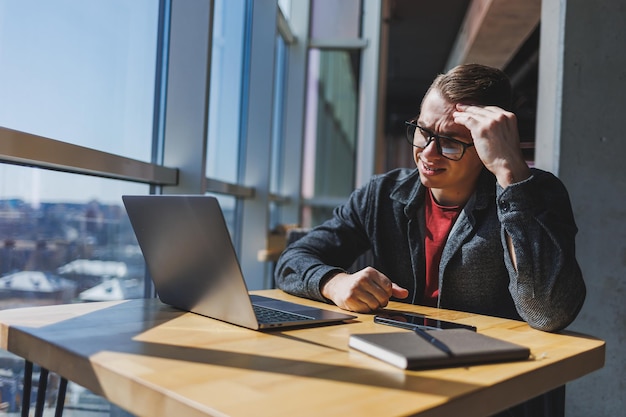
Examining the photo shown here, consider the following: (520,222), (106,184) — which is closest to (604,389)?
(520,222)

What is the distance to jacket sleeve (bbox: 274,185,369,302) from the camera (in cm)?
147

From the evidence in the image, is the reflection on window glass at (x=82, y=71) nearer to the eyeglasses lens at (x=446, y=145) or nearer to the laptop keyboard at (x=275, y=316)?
the laptop keyboard at (x=275, y=316)

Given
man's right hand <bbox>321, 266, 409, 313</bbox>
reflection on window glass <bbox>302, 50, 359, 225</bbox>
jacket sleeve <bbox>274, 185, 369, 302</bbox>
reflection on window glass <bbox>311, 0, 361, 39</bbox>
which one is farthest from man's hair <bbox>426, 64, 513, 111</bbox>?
reflection on window glass <bbox>311, 0, 361, 39</bbox>

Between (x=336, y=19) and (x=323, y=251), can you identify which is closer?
(x=323, y=251)

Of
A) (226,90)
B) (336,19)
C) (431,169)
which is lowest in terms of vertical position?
(431,169)

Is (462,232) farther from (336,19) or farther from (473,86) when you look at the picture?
(336,19)

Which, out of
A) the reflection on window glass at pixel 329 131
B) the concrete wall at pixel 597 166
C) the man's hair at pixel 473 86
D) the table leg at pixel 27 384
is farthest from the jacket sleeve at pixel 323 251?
the reflection on window glass at pixel 329 131

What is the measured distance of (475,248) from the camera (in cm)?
150

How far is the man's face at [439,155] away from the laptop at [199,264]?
0.50m

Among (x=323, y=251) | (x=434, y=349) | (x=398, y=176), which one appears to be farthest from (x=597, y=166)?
(x=434, y=349)

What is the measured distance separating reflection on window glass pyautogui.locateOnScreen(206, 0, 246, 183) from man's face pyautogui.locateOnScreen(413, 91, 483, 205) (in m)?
1.48

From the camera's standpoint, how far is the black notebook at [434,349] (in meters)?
0.83

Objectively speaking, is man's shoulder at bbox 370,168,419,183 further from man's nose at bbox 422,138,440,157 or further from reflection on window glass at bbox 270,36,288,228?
reflection on window glass at bbox 270,36,288,228

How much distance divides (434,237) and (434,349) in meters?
0.84
